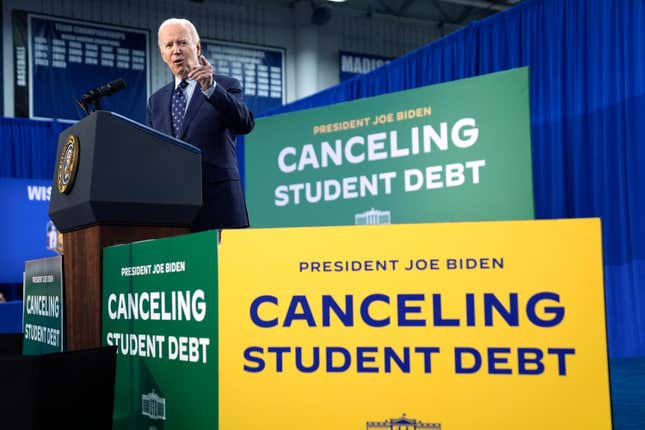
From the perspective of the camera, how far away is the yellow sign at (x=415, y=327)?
2.17 feet

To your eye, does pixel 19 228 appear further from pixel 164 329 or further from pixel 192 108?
pixel 164 329

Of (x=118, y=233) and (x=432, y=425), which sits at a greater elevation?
(x=118, y=233)

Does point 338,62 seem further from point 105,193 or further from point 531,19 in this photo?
point 105,193

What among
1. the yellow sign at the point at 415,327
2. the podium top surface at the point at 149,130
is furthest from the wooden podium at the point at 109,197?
the yellow sign at the point at 415,327

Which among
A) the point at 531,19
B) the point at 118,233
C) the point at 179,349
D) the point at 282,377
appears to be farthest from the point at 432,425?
the point at 531,19

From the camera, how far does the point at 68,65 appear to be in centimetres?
732

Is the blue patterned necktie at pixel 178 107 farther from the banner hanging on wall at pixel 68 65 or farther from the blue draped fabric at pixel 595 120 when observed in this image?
the banner hanging on wall at pixel 68 65

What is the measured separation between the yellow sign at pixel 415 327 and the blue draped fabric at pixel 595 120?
9.78ft

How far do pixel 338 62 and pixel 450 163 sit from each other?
6354mm

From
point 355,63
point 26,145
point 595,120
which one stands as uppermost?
point 355,63

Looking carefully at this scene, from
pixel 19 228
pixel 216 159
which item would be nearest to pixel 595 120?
pixel 216 159

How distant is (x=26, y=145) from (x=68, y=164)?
6.64m

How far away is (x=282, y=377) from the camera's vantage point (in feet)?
2.43

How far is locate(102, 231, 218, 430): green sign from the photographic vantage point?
78 cm
